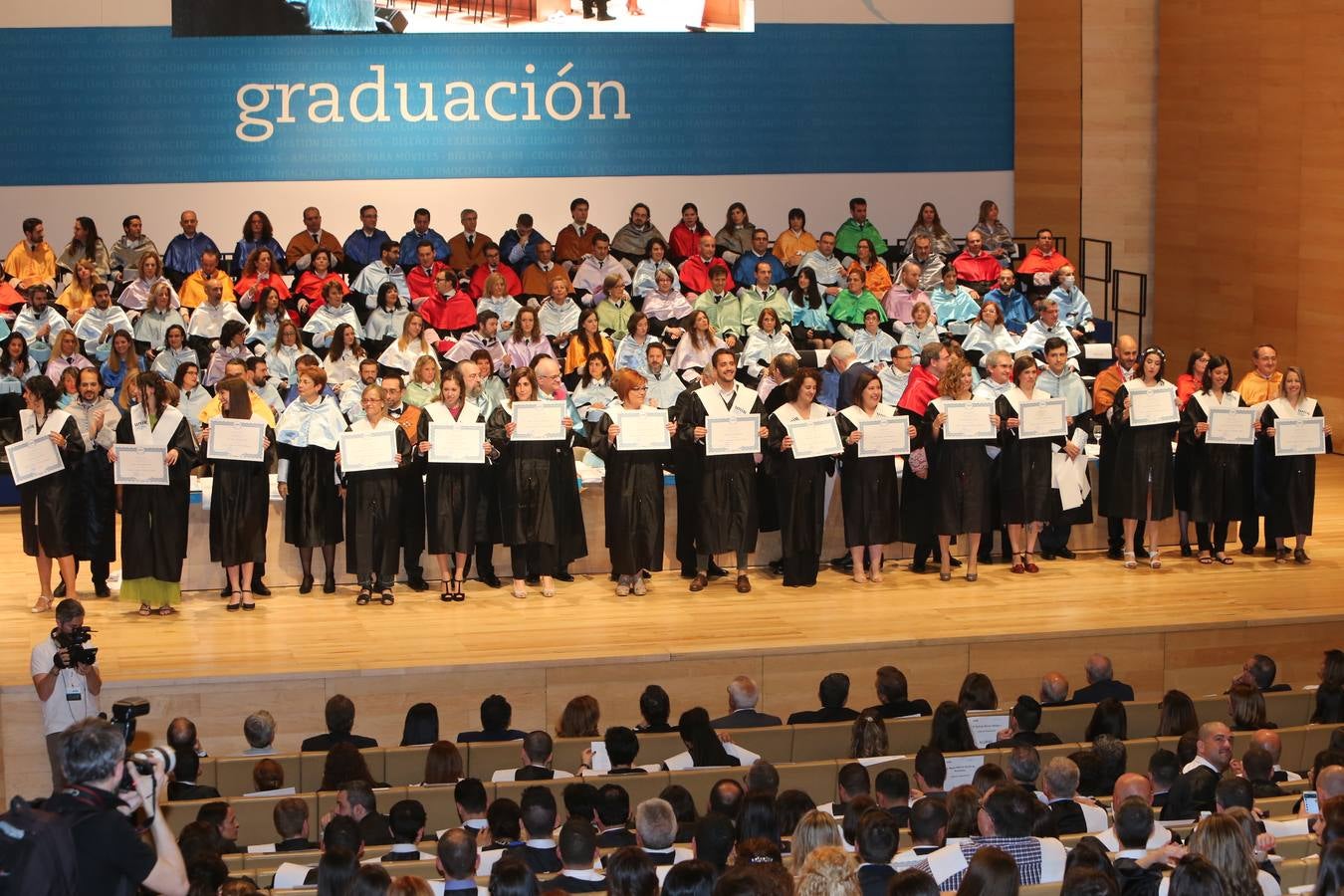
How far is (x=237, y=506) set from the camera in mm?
12391

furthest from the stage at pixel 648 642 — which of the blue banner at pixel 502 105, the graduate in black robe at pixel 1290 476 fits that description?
the blue banner at pixel 502 105

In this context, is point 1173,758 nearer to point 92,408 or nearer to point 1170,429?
point 1170,429

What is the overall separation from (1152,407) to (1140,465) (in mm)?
433

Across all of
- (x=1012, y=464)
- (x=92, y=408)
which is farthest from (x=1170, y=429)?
(x=92, y=408)

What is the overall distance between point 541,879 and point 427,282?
11382mm

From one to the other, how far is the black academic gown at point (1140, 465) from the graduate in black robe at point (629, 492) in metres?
3.31

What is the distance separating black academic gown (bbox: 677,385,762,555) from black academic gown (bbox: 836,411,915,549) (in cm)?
66

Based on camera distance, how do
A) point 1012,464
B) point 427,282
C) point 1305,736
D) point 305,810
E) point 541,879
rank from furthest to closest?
point 427,282 < point 1012,464 < point 1305,736 < point 305,810 < point 541,879

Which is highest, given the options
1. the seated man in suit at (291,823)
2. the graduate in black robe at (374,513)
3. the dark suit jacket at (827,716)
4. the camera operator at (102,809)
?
the graduate in black robe at (374,513)

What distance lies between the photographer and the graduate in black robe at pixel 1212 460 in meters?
13.5

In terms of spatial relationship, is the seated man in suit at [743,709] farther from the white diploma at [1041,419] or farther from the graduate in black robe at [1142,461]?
the graduate in black robe at [1142,461]

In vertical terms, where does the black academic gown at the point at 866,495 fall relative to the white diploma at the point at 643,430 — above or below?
below

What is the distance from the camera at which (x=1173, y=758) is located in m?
8.27

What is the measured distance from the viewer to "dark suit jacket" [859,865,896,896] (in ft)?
22.0
